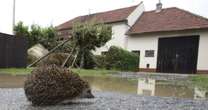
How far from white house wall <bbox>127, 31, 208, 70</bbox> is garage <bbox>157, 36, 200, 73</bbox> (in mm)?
332

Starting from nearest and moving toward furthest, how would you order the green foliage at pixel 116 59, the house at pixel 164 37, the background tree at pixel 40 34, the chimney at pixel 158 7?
the green foliage at pixel 116 59 < the house at pixel 164 37 < the background tree at pixel 40 34 < the chimney at pixel 158 7

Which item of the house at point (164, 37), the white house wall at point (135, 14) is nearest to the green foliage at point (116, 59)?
the house at point (164, 37)

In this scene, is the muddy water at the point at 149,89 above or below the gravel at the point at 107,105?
below

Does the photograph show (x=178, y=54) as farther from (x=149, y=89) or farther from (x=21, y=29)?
(x=149, y=89)

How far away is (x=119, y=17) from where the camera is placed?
1382 inches

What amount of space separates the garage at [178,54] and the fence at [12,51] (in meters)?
13.3

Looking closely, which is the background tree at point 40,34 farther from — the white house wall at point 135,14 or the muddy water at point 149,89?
the muddy water at point 149,89

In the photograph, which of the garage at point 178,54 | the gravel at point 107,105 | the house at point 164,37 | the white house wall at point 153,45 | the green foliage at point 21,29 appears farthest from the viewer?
the green foliage at point 21,29

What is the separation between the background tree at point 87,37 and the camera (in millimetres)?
22359

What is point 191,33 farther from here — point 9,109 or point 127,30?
point 9,109

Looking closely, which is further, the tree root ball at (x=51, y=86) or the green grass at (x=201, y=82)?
the green grass at (x=201, y=82)

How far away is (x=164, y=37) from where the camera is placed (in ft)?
98.4

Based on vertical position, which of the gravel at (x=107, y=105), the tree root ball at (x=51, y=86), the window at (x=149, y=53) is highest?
the window at (x=149, y=53)

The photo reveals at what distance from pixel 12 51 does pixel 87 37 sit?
16.9ft
